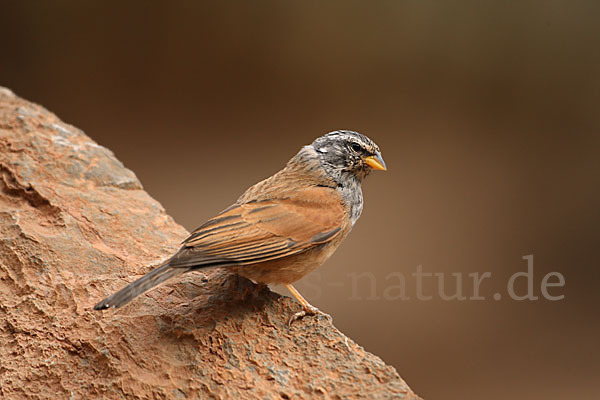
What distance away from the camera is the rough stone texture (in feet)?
9.35

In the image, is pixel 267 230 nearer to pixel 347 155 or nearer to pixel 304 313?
pixel 304 313

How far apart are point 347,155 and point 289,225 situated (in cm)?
64

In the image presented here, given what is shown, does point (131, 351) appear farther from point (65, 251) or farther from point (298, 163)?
point (298, 163)

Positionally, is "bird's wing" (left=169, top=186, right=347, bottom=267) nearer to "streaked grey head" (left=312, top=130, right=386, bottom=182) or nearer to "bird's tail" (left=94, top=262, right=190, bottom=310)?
"bird's tail" (left=94, top=262, right=190, bottom=310)

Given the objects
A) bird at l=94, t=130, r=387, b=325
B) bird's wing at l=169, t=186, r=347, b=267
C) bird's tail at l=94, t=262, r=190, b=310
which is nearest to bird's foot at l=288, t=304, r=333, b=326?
bird at l=94, t=130, r=387, b=325

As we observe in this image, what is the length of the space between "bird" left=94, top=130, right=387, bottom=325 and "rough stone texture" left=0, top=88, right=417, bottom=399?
208 mm

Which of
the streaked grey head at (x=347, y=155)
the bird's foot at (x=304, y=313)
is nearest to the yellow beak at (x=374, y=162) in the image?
the streaked grey head at (x=347, y=155)

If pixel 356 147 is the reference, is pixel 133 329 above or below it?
below

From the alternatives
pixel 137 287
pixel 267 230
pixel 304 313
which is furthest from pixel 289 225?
pixel 137 287

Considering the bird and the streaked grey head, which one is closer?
the bird

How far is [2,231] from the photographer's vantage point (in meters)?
3.62

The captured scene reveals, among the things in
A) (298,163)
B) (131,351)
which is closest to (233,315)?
(131,351)

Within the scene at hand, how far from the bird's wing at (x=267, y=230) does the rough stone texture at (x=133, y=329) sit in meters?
0.34

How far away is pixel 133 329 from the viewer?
10.0ft
